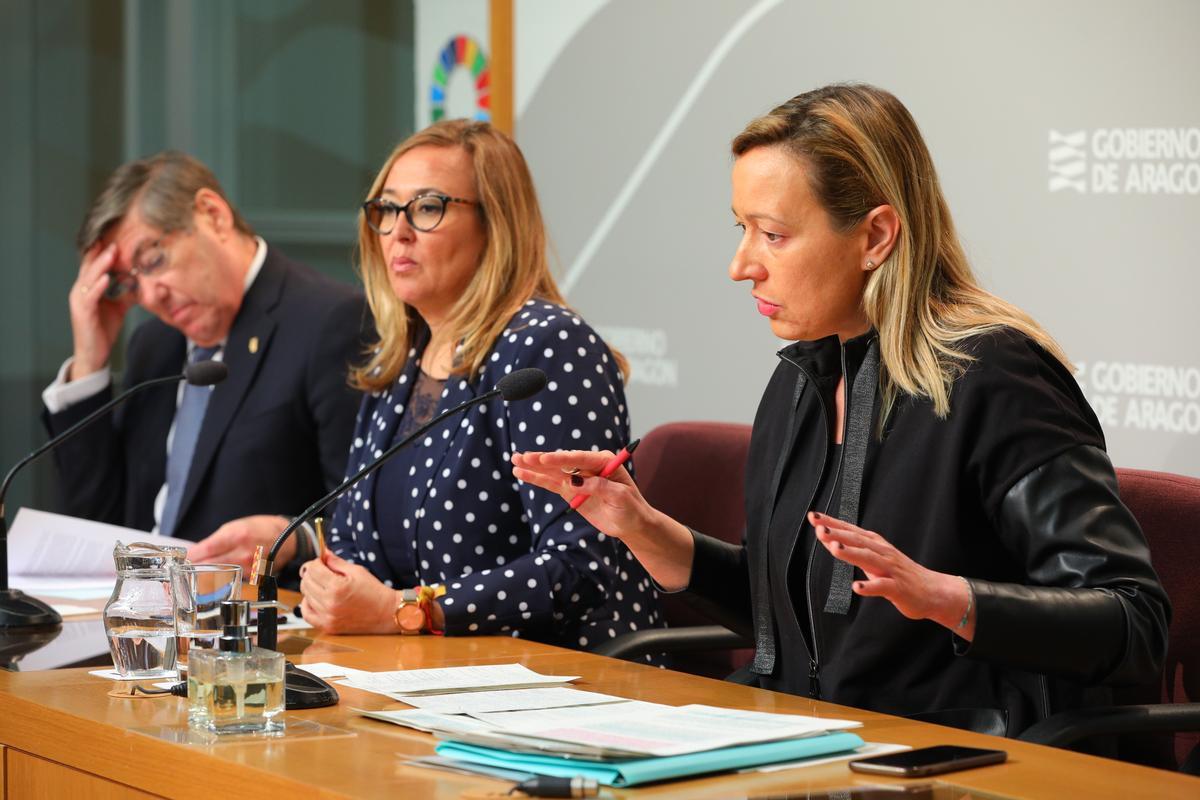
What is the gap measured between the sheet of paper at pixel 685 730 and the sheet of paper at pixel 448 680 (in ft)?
0.89

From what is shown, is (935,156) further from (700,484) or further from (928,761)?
(928,761)

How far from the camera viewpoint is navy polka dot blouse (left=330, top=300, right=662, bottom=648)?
2.32m

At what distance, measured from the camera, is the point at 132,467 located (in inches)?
141

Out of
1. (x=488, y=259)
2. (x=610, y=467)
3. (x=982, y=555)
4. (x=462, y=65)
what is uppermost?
(x=462, y=65)

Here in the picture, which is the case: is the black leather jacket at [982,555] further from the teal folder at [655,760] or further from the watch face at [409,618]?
the watch face at [409,618]

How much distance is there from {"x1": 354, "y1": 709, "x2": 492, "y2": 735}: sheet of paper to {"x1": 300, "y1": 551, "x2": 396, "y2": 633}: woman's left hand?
0.58m

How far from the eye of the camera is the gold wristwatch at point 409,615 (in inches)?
88.6

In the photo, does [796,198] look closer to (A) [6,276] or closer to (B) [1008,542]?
(B) [1008,542]

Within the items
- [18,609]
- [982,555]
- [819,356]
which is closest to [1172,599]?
[982,555]

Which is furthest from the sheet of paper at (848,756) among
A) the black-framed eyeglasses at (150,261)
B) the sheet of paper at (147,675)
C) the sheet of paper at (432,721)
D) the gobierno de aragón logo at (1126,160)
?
the black-framed eyeglasses at (150,261)

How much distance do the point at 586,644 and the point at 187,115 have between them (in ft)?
10.3

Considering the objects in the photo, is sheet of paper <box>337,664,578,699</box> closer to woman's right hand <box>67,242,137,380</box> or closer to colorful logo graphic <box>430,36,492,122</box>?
woman's right hand <box>67,242,137,380</box>

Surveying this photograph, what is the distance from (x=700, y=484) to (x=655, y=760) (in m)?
1.41

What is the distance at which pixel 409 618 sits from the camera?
2252 millimetres
